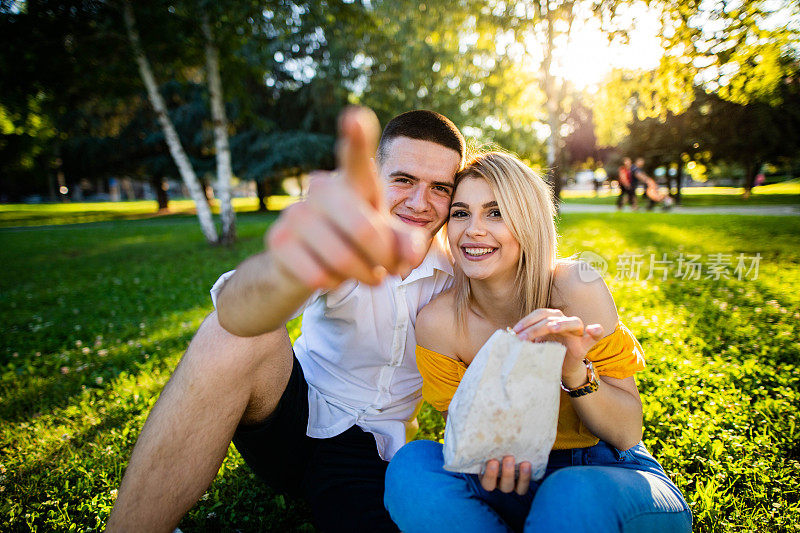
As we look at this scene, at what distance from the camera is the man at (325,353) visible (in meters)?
0.79

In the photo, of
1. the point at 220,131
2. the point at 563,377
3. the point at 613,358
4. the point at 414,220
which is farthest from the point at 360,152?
the point at 220,131

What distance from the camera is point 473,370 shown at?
1.37 m

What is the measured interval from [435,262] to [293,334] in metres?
2.75

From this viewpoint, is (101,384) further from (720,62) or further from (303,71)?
(303,71)

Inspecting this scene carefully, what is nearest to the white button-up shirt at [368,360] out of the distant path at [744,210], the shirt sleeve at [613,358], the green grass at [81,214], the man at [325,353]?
the man at [325,353]

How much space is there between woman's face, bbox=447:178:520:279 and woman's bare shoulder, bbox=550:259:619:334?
23 cm

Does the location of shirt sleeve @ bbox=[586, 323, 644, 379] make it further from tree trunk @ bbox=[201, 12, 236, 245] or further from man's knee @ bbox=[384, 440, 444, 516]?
tree trunk @ bbox=[201, 12, 236, 245]

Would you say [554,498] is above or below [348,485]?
above

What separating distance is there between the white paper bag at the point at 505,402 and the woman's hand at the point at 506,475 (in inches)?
1.1

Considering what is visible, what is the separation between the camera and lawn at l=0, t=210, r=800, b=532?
6.97 feet

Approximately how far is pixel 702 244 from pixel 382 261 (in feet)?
33.2

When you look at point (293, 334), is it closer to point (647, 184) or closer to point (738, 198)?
point (647, 184)

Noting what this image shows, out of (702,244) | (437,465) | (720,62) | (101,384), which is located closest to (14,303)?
(101,384)

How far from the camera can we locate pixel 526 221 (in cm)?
182
